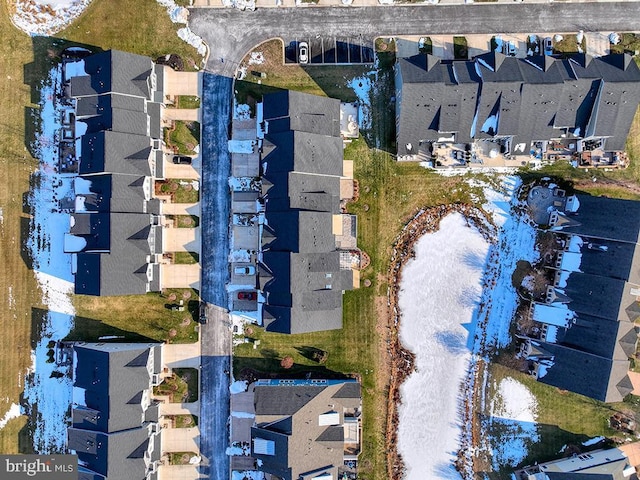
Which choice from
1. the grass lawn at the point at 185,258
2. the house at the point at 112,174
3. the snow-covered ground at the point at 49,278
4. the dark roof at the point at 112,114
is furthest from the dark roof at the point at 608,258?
the snow-covered ground at the point at 49,278

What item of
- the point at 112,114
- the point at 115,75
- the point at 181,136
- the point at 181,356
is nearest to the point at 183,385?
the point at 181,356

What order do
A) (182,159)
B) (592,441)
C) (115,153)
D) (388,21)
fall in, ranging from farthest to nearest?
(592,441), (388,21), (182,159), (115,153)

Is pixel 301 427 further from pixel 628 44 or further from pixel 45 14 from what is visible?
pixel 628 44

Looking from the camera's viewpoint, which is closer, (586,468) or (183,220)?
(586,468)

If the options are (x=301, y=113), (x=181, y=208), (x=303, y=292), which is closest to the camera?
(x=303, y=292)

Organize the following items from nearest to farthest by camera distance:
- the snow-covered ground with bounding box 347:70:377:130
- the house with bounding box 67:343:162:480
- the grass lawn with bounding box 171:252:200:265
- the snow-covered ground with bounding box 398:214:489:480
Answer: the house with bounding box 67:343:162:480
the grass lawn with bounding box 171:252:200:265
the snow-covered ground with bounding box 347:70:377:130
the snow-covered ground with bounding box 398:214:489:480

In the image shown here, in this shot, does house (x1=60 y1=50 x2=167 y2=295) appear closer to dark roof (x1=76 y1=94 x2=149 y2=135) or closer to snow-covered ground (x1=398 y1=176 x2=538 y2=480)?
dark roof (x1=76 y1=94 x2=149 y2=135)

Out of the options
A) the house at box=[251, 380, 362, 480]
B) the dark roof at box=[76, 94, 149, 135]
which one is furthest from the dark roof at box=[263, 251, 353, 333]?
the dark roof at box=[76, 94, 149, 135]
